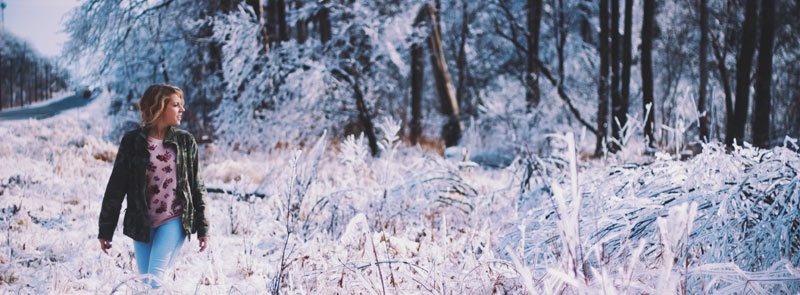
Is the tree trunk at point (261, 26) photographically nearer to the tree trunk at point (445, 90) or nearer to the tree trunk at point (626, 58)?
the tree trunk at point (445, 90)

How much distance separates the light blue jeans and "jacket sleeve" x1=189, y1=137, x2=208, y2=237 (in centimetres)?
12

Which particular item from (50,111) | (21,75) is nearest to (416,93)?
(50,111)

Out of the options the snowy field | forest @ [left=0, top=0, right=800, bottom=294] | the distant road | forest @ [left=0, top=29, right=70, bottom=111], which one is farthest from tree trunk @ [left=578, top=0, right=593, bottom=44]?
forest @ [left=0, top=29, right=70, bottom=111]

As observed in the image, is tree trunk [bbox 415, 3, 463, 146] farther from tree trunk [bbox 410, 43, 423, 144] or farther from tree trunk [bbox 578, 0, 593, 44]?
tree trunk [bbox 578, 0, 593, 44]

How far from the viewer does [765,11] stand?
17.4 ft

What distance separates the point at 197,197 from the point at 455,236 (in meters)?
2.12

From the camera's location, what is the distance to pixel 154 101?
2.12 meters

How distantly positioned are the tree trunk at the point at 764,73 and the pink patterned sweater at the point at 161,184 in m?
5.90

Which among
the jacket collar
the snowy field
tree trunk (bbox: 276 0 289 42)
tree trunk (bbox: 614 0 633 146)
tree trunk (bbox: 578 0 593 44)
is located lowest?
the snowy field

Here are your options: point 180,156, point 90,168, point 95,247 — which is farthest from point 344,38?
point 180,156

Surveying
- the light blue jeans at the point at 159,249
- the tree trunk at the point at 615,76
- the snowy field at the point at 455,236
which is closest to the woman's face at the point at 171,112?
the light blue jeans at the point at 159,249

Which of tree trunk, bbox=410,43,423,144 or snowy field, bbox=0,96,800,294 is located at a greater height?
tree trunk, bbox=410,43,423,144

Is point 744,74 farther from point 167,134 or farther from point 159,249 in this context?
point 159,249

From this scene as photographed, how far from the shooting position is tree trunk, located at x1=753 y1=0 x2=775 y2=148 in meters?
5.23
